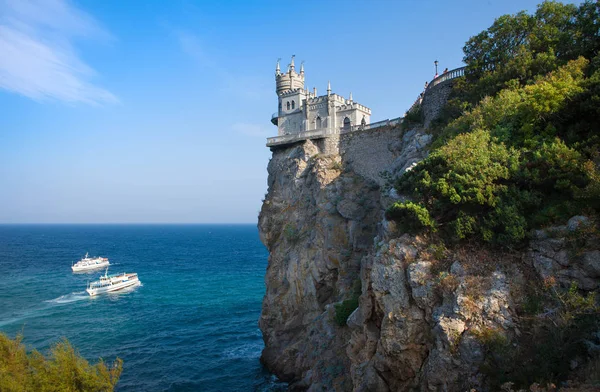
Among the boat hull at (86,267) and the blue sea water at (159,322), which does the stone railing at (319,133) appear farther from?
the boat hull at (86,267)

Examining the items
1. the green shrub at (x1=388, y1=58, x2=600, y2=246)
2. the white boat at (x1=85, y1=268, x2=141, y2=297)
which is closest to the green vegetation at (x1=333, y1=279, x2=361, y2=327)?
the green shrub at (x1=388, y1=58, x2=600, y2=246)

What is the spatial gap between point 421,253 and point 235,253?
8194 cm

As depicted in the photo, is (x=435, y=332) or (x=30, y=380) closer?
(x=435, y=332)

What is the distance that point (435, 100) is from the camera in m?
25.5

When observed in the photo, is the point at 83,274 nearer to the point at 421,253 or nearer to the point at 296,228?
the point at 296,228

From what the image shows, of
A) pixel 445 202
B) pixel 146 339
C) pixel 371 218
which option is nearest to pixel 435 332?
pixel 445 202

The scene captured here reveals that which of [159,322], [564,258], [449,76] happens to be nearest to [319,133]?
[449,76]

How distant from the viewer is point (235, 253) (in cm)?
9288

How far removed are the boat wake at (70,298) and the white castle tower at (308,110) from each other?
111ft

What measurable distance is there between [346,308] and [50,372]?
14448 mm

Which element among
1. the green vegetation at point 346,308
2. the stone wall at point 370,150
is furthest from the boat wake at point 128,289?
the green vegetation at point 346,308

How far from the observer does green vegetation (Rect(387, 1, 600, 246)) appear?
13.0 metres

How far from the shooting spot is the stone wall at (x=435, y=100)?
24.9 meters

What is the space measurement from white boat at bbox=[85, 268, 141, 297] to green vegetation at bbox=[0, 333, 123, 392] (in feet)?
117
